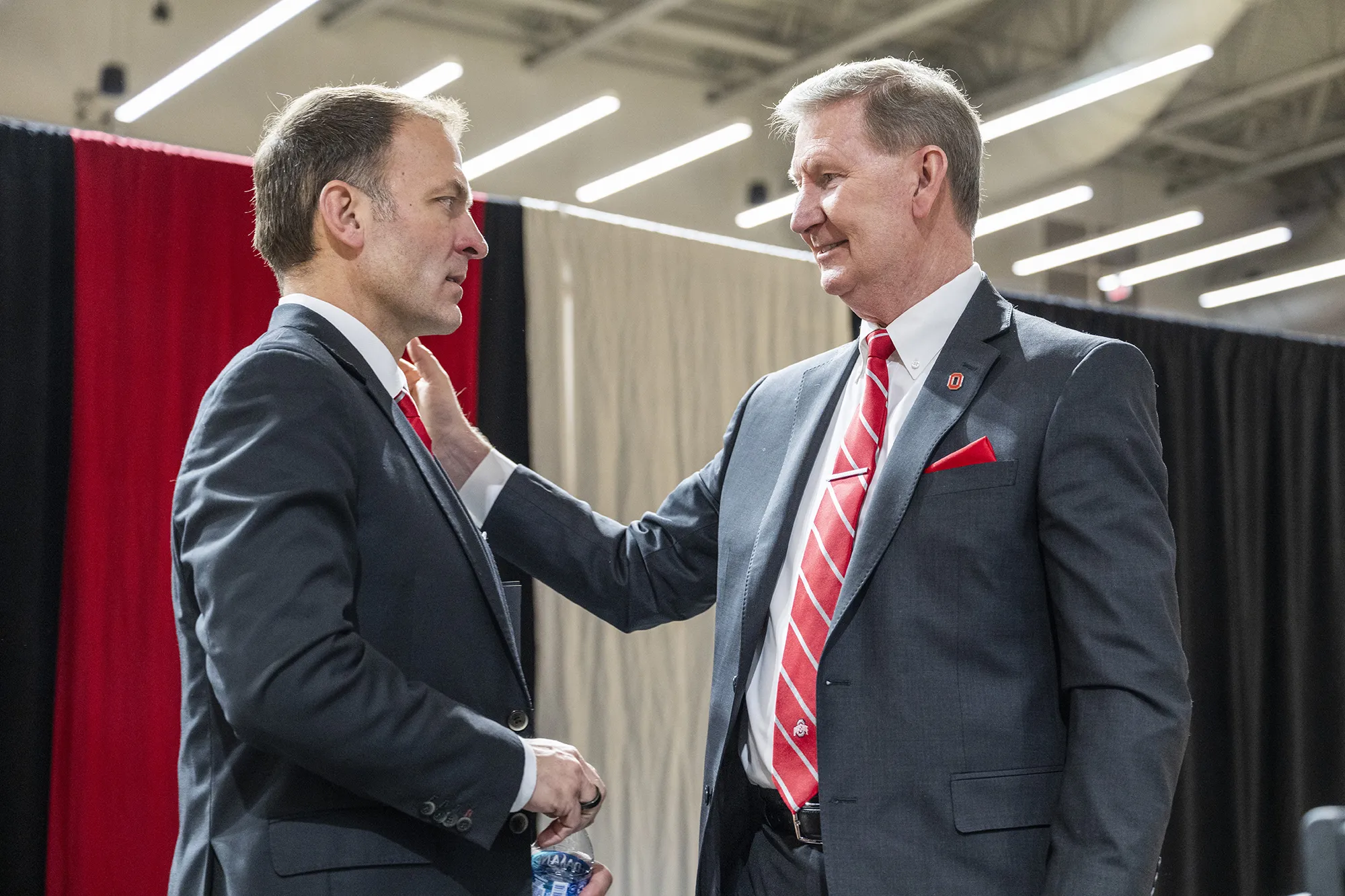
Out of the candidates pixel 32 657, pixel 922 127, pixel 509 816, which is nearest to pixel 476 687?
pixel 509 816

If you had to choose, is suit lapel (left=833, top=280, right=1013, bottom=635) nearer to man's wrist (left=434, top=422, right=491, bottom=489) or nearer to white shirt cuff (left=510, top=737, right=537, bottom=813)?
white shirt cuff (left=510, top=737, right=537, bottom=813)

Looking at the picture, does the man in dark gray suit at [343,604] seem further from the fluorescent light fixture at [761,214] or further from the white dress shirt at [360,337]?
the fluorescent light fixture at [761,214]

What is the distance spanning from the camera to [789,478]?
198cm

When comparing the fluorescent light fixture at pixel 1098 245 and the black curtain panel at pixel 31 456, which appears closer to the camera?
the black curtain panel at pixel 31 456

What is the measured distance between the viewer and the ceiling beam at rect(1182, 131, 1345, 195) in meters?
13.1

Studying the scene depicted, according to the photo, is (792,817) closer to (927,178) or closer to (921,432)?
(921,432)

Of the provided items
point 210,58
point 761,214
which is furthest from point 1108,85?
point 210,58

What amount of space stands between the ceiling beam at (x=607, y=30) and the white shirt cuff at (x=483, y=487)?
836cm

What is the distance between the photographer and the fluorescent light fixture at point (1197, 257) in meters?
13.9

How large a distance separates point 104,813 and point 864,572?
208cm

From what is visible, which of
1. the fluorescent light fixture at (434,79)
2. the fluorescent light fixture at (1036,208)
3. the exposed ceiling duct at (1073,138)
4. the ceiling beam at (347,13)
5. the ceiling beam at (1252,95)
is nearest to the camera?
the fluorescent light fixture at (434,79)

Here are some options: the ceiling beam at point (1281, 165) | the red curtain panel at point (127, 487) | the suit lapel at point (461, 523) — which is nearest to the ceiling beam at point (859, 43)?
the ceiling beam at point (1281, 165)

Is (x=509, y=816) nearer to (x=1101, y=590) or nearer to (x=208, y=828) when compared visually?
(x=208, y=828)

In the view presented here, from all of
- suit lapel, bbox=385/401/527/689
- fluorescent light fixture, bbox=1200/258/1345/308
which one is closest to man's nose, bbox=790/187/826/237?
suit lapel, bbox=385/401/527/689
